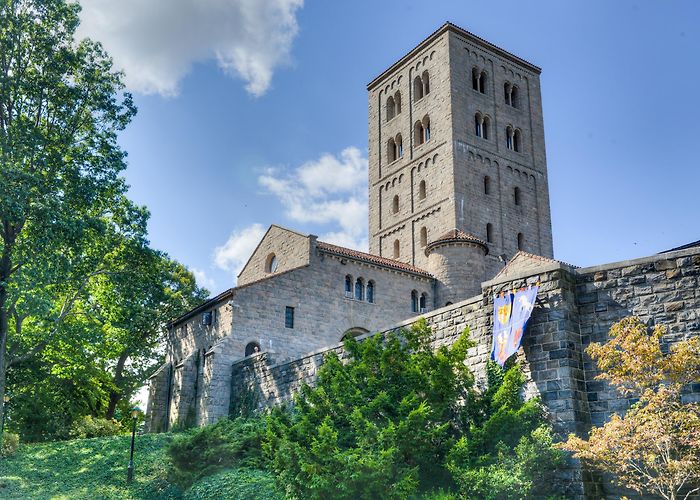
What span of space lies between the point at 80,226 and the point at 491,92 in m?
34.9

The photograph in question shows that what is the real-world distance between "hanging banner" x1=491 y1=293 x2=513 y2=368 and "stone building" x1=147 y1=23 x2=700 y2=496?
32cm

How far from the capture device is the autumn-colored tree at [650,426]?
40.5 ft

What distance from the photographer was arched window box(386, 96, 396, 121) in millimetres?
54406

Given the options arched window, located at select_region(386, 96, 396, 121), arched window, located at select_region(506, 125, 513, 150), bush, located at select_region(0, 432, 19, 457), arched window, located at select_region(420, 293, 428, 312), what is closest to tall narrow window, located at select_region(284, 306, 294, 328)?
arched window, located at select_region(420, 293, 428, 312)

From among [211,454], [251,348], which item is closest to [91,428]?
[251,348]

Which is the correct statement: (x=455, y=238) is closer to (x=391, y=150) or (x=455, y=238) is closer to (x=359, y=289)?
(x=359, y=289)

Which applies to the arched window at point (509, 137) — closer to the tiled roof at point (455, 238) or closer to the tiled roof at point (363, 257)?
the tiled roof at point (455, 238)

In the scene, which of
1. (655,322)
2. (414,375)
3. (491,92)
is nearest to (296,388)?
(414,375)

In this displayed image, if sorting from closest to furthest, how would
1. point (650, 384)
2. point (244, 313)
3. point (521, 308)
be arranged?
1. point (650, 384)
2. point (521, 308)
3. point (244, 313)

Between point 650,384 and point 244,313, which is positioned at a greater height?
point 244,313

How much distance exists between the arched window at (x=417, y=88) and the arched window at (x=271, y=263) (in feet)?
62.7

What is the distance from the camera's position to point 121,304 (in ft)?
95.5

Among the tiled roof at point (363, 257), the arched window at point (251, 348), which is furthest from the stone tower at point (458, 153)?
the arched window at point (251, 348)

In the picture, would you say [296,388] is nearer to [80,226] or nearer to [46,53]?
[80,226]
